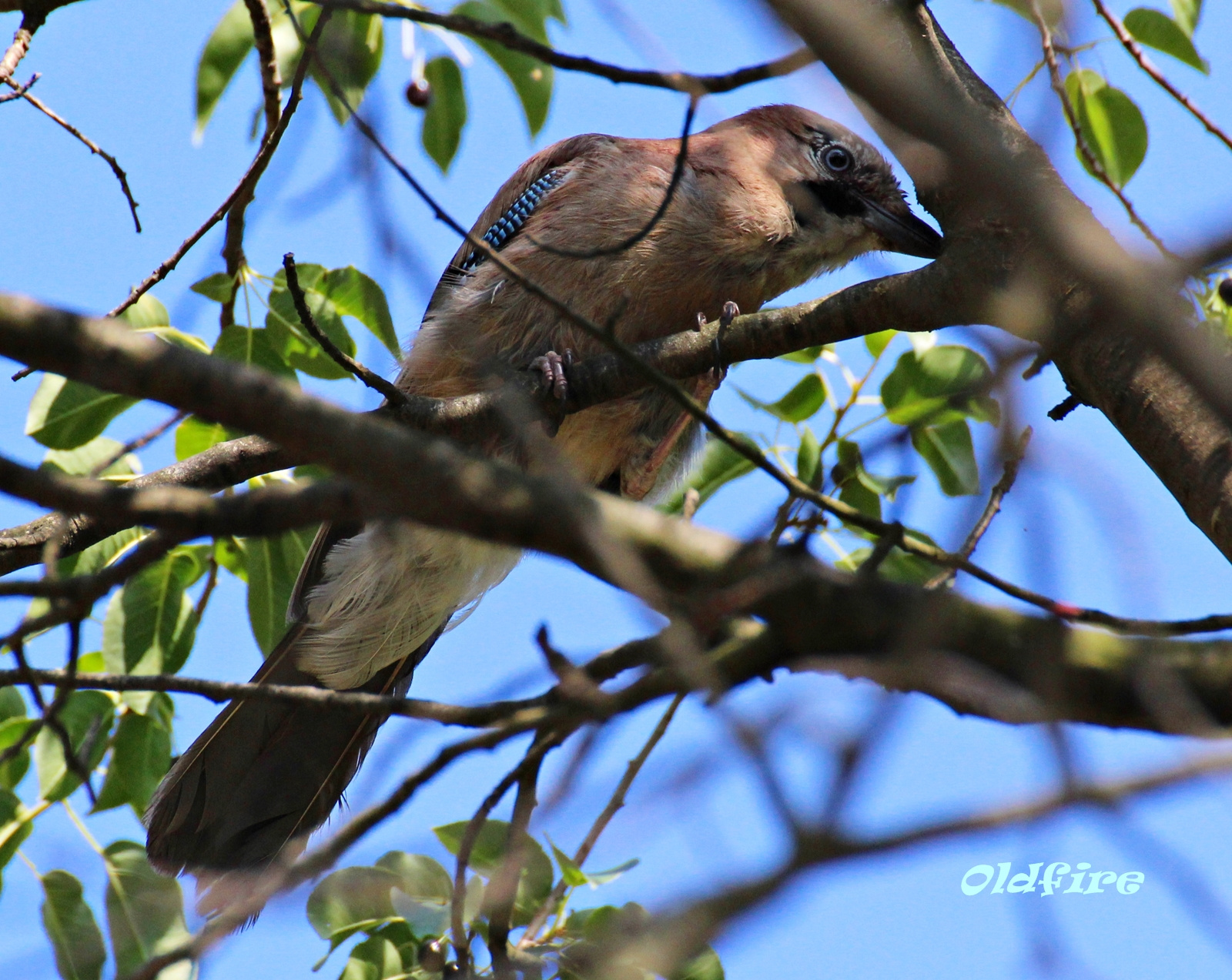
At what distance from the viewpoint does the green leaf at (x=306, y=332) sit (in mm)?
3658

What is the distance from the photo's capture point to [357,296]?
369 centimetres

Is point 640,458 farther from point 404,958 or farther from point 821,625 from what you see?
point 821,625

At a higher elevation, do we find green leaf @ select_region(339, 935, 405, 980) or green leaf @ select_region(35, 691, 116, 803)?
green leaf @ select_region(35, 691, 116, 803)

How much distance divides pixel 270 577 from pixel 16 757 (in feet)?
3.06

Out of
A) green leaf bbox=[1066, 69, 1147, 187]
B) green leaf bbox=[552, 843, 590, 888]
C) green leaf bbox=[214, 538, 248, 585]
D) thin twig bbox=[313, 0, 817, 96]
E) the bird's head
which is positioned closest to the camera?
thin twig bbox=[313, 0, 817, 96]

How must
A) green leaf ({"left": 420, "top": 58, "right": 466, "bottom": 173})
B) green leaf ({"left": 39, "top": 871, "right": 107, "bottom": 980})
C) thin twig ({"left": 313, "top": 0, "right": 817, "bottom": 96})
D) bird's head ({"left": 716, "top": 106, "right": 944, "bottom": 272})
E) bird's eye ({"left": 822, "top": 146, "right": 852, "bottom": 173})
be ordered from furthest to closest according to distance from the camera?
bird's eye ({"left": 822, "top": 146, "right": 852, "bottom": 173}) < bird's head ({"left": 716, "top": 106, "right": 944, "bottom": 272}) < green leaf ({"left": 420, "top": 58, "right": 466, "bottom": 173}) < green leaf ({"left": 39, "top": 871, "right": 107, "bottom": 980}) < thin twig ({"left": 313, "top": 0, "right": 817, "bottom": 96})

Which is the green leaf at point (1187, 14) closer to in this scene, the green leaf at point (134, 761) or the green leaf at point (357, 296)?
the green leaf at point (357, 296)

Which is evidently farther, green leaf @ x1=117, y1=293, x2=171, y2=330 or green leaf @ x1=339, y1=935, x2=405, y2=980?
green leaf @ x1=117, y1=293, x2=171, y2=330

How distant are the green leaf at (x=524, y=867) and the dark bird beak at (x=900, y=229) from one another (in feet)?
9.14

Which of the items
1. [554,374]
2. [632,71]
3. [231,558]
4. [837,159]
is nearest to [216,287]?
[231,558]

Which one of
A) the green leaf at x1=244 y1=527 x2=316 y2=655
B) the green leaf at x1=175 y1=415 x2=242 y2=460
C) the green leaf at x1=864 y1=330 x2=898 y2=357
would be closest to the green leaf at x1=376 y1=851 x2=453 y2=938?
the green leaf at x1=244 y1=527 x2=316 y2=655

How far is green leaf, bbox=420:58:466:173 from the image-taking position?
4059 mm

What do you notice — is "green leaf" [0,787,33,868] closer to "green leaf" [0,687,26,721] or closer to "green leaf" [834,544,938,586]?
"green leaf" [0,687,26,721]

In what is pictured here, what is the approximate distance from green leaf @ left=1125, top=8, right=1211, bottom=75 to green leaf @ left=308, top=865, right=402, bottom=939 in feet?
10.8
